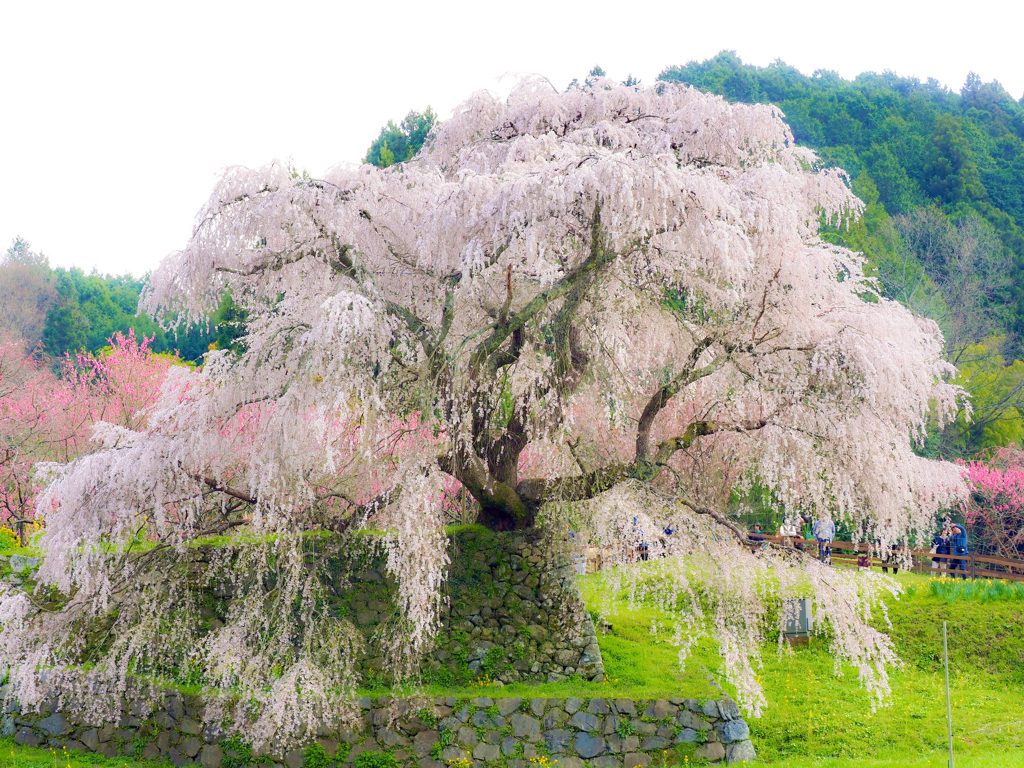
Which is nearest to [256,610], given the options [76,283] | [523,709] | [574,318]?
[523,709]

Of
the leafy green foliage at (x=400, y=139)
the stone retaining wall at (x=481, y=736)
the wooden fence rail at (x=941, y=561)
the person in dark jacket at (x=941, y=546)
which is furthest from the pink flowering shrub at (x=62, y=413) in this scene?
the person in dark jacket at (x=941, y=546)

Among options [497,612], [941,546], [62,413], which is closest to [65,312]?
[62,413]

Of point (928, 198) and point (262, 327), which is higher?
point (928, 198)

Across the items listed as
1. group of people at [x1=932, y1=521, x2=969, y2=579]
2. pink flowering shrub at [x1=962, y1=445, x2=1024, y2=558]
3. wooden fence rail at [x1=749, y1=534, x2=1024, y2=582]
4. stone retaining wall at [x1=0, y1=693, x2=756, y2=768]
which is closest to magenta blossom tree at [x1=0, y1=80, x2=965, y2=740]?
stone retaining wall at [x1=0, y1=693, x2=756, y2=768]

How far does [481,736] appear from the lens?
26.7ft

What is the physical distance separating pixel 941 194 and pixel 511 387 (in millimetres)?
38958

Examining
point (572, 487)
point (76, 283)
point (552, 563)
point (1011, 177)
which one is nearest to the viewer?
point (572, 487)

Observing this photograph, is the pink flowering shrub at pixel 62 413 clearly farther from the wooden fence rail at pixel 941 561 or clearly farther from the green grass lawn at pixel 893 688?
the wooden fence rail at pixel 941 561

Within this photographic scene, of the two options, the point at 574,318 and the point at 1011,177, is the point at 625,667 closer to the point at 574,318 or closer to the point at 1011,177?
the point at 574,318

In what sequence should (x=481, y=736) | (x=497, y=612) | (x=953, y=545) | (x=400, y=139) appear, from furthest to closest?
(x=400, y=139) → (x=953, y=545) → (x=497, y=612) → (x=481, y=736)

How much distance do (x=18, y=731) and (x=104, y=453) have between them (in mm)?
3698

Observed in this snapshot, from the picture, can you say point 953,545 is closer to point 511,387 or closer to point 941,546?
point 941,546

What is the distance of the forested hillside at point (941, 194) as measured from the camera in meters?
26.6

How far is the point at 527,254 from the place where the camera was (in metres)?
7.21
